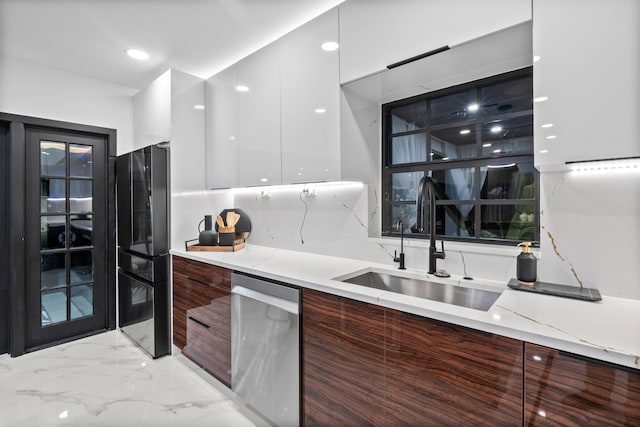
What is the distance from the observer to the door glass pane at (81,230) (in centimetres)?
301

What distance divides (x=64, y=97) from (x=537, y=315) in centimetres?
386

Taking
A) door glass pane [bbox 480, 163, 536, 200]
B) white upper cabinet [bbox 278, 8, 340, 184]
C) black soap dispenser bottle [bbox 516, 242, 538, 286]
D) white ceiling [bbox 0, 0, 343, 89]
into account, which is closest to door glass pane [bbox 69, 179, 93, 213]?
white ceiling [bbox 0, 0, 343, 89]

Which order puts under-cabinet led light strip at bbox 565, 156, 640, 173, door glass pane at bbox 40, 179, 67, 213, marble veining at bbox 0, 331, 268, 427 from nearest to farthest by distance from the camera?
under-cabinet led light strip at bbox 565, 156, 640, 173
marble veining at bbox 0, 331, 268, 427
door glass pane at bbox 40, 179, 67, 213

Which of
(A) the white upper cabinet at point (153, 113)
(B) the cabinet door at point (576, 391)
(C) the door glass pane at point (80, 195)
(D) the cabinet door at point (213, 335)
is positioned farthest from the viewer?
(C) the door glass pane at point (80, 195)

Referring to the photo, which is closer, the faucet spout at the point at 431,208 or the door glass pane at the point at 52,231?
the faucet spout at the point at 431,208

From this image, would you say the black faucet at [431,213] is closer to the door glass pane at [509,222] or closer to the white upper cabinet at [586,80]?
the door glass pane at [509,222]

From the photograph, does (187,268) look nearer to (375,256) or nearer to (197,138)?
(197,138)

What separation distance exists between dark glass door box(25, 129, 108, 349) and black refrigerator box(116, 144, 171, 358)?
1.57 ft

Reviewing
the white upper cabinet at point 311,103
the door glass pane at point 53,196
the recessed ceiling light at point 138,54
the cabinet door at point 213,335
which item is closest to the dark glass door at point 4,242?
the door glass pane at point 53,196

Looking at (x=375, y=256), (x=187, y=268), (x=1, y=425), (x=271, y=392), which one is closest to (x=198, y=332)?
(x=187, y=268)

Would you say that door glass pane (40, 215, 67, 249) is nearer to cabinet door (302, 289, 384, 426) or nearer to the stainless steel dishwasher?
the stainless steel dishwasher

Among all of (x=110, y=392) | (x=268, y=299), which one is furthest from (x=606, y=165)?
(x=110, y=392)

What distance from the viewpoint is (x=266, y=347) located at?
1.79 m

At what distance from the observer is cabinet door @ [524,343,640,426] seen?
0.83 m
